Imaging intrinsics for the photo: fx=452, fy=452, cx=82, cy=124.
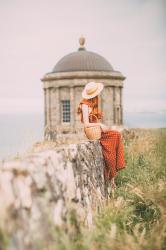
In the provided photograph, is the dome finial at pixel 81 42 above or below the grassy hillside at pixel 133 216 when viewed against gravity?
above

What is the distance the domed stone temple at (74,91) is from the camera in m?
35.4

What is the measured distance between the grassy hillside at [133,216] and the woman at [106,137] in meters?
0.35

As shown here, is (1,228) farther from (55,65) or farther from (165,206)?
(55,65)

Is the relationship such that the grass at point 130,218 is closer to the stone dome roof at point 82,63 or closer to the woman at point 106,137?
the woman at point 106,137

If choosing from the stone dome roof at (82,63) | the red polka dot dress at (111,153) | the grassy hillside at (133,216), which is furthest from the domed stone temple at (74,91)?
the red polka dot dress at (111,153)

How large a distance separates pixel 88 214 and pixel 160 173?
3.29 m

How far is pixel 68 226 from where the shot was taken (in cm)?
309

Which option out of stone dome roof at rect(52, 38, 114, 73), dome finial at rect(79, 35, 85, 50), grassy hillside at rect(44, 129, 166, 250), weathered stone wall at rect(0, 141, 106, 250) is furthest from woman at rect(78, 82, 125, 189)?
dome finial at rect(79, 35, 85, 50)

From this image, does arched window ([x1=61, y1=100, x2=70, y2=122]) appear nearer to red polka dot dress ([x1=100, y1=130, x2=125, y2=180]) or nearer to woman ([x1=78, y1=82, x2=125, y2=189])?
woman ([x1=78, y1=82, x2=125, y2=189])

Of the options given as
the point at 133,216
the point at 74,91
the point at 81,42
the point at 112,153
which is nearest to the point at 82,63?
the point at 74,91

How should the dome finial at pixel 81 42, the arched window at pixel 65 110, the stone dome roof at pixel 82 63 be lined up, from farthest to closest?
the dome finial at pixel 81 42 → the arched window at pixel 65 110 → the stone dome roof at pixel 82 63

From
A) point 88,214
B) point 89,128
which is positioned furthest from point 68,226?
point 89,128

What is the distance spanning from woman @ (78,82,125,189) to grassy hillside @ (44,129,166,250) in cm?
35

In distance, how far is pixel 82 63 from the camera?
3650 cm
